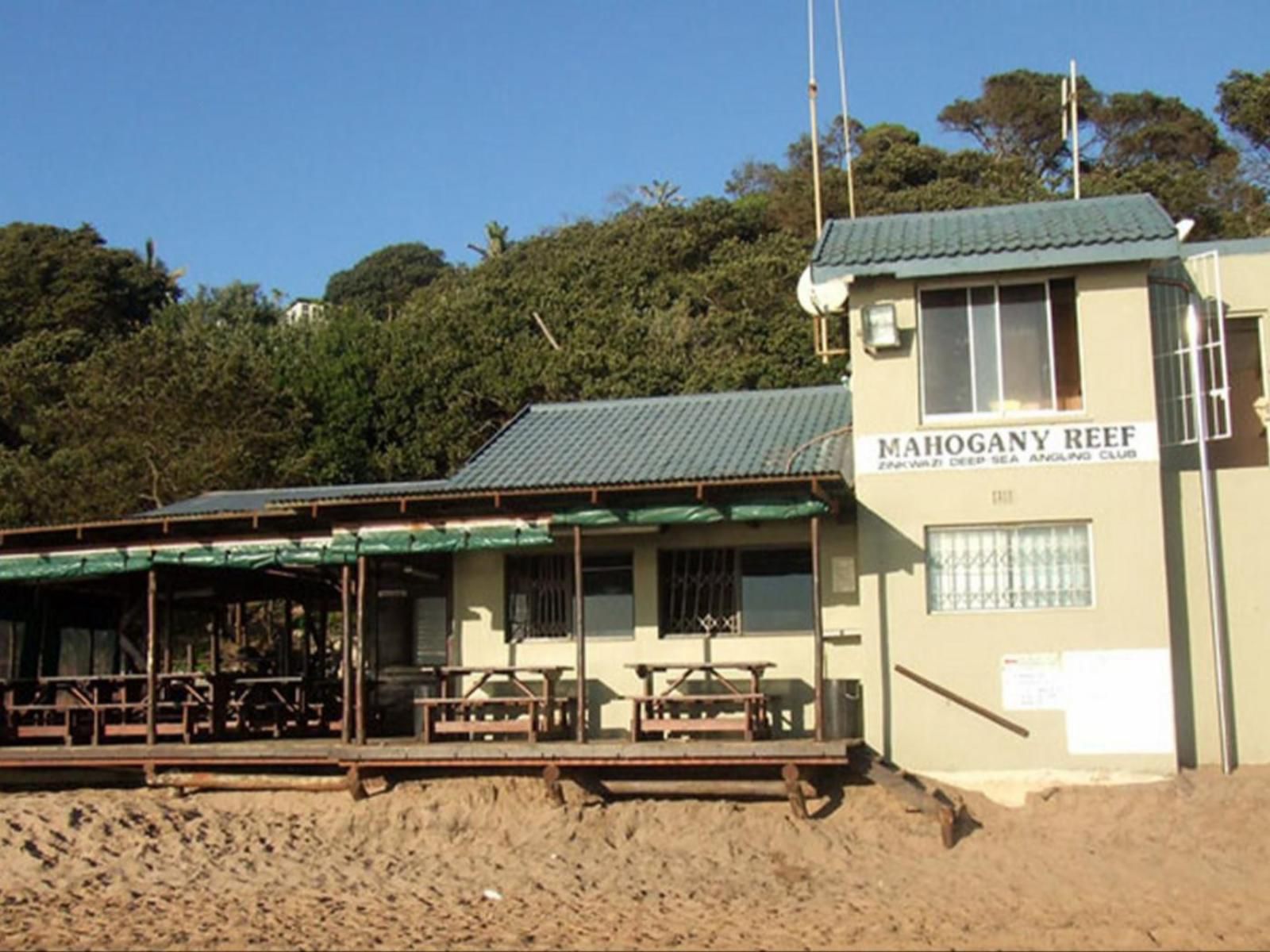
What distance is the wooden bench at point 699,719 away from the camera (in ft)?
46.3

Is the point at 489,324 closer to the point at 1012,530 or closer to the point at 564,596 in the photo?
the point at 564,596

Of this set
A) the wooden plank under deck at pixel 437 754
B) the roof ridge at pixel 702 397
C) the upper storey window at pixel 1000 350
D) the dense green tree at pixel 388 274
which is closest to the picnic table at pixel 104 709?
the wooden plank under deck at pixel 437 754

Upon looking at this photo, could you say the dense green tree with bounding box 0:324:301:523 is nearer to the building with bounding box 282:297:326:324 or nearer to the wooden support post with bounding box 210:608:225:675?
the wooden support post with bounding box 210:608:225:675

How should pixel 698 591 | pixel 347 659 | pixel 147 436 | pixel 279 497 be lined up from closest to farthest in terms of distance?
pixel 347 659, pixel 698 591, pixel 279 497, pixel 147 436

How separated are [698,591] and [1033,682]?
365 cm

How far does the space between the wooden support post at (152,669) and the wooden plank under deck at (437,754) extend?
0.21m

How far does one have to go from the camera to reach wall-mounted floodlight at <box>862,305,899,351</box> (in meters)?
14.9

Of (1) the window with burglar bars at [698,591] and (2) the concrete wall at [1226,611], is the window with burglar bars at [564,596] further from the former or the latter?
(2) the concrete wall at [1226,611]

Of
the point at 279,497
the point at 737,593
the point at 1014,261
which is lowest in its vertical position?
the point at 737,593

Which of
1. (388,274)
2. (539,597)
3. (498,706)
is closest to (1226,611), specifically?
(539,597)

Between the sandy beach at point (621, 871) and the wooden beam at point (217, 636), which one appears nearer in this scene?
the sandy beach at point (621, 871)

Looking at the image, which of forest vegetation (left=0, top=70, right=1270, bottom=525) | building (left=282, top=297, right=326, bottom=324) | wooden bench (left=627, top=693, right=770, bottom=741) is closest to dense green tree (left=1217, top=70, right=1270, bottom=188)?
forest vegetation (left=0, top=70, right=1270, bottom=525)

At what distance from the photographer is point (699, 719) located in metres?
14.6

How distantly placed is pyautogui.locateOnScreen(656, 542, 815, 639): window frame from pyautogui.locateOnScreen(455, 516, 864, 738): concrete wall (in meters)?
0.03
